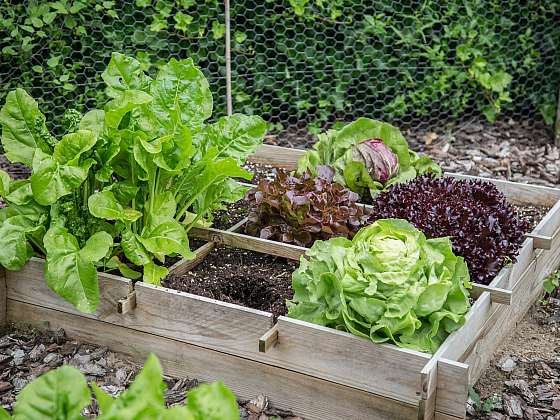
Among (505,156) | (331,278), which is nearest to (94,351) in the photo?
(331,278)

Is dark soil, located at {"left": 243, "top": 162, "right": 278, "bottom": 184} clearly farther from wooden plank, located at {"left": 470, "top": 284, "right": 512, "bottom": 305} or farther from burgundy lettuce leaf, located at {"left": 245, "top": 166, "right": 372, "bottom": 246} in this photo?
wooden plank, located at {"left": 470, "top": 284, "right": 512, "bottom": 305}

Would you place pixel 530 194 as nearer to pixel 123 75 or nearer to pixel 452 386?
pixel 452 386

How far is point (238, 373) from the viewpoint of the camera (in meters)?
2.85

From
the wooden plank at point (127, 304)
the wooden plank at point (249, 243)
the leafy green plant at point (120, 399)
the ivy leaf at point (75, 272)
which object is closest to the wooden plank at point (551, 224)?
the wooden plank at point (249, 243)

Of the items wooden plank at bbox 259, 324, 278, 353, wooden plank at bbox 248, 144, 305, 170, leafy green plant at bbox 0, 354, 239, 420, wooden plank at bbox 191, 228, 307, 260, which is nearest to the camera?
leafy green plant at bbox 0, 354, 239, 420

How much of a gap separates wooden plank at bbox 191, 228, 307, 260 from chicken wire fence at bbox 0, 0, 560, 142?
1.42 m

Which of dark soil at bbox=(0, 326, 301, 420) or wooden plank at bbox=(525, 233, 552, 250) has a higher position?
wooden plank at bbox=(525, 233, 552, 250)

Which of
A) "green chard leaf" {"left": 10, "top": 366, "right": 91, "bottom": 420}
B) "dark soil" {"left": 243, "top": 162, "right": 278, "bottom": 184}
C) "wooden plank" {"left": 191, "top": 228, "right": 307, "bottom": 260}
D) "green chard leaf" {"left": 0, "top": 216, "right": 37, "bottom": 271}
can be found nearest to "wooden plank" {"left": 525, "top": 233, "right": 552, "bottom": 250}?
"wooden plank" {"left": 191, "top": 228, "right": 307, "bottom": 260}

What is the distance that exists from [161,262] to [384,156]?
1159 millimetres

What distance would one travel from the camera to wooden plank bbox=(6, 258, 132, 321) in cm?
299

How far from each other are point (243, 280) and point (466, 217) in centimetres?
88

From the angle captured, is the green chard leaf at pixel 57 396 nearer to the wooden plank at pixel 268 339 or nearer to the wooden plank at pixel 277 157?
the wooden plank at pixel 268 339

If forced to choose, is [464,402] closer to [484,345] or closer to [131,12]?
[484,345]

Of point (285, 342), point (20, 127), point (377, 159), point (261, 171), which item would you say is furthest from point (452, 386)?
point (261, 171)
